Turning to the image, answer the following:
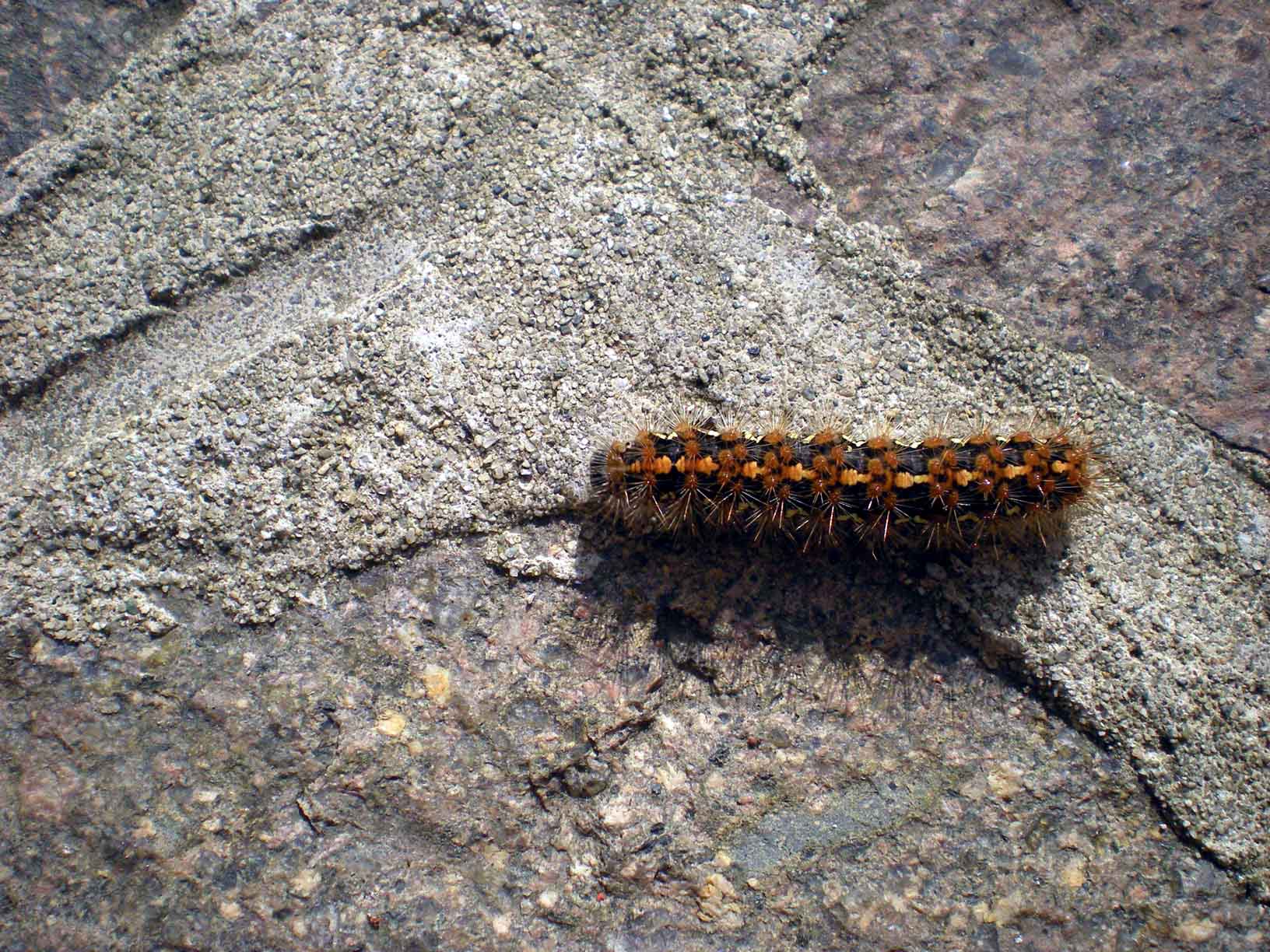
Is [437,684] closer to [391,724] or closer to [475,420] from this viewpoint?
[391,724]

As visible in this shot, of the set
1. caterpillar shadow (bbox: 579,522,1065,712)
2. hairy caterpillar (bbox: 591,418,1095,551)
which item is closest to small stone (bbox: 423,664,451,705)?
caterpillar shadow (bbox: 579,522,1065,712)

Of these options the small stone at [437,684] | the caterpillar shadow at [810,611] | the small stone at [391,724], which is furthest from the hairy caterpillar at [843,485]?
the small stone at [391,724]

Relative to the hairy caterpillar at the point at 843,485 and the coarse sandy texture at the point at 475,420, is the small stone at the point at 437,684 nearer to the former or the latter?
the coarse sandy texture at the point at 475,420

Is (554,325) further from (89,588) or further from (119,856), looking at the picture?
(119,856)

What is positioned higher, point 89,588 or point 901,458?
point 901,458

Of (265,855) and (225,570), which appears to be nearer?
(265,855)

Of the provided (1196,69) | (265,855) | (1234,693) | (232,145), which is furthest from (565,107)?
(1234,693)
